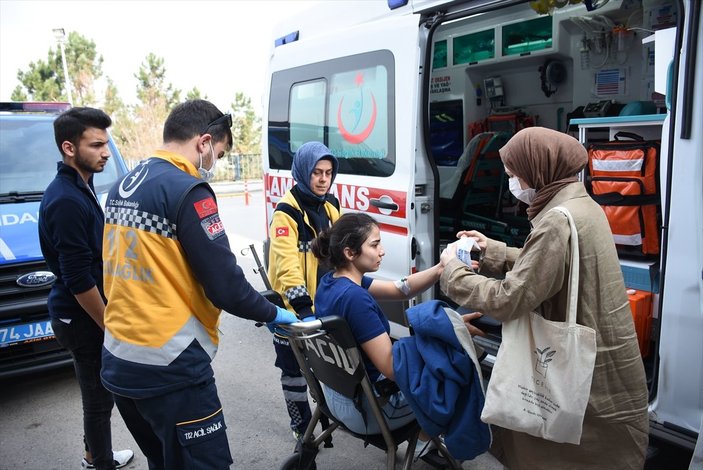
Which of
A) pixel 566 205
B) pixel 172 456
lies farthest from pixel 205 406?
pixel 566 205

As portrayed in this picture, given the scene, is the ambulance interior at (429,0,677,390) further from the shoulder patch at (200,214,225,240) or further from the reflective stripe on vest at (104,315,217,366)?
the reflective stripe on vest at (104,315,217,366)

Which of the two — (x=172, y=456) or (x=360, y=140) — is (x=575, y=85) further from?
(x=172, y=456)

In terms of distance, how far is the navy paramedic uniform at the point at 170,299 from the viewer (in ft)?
5.78

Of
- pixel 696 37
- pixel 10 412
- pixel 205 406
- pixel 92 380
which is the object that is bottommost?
pixel 10 412

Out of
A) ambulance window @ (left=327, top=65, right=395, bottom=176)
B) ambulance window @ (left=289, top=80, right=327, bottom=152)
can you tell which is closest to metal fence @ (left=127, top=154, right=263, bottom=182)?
ambulance window @ (left=289, top=80, right=327, bottom=152)

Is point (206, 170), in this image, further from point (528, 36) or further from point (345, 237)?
point (528, 36)

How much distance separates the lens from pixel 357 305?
2.08 metres

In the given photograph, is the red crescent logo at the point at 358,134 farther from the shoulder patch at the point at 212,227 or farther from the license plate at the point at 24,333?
the license plate at the point at 24,333

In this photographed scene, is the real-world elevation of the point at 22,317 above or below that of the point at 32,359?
above

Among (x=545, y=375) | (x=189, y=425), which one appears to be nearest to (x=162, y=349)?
(x=189, y=425)

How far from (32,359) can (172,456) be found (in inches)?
92.3

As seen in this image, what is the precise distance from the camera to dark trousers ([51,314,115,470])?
8.45 ft

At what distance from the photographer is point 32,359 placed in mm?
3670

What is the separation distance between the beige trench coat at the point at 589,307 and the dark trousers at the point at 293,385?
4.38 feet
